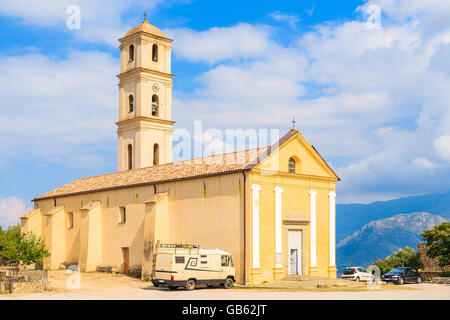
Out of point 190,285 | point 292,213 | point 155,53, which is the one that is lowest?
point 190,285

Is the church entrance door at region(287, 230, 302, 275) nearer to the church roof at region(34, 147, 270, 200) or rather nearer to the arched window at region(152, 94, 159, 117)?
the church roof at region(34, 147, 270, 200)

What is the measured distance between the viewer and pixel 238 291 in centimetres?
2839

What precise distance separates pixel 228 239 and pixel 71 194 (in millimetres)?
19524

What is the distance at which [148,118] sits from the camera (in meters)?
53.3

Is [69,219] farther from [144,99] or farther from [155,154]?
[144,99]

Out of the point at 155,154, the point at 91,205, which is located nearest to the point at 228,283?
the point at 91,205

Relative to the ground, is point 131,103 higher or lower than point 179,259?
higher

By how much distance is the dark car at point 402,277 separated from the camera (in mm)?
39344

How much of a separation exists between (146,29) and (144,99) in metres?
6.84

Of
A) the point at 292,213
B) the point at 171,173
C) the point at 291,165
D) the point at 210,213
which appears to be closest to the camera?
the point at 210,213

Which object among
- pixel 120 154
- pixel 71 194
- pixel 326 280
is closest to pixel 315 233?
pixel 326 280

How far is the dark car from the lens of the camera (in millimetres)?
39344

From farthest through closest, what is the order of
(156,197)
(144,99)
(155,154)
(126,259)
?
(155,154), (144,99), (126,259), (156,197)

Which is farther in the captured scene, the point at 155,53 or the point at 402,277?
the point at 155,53
